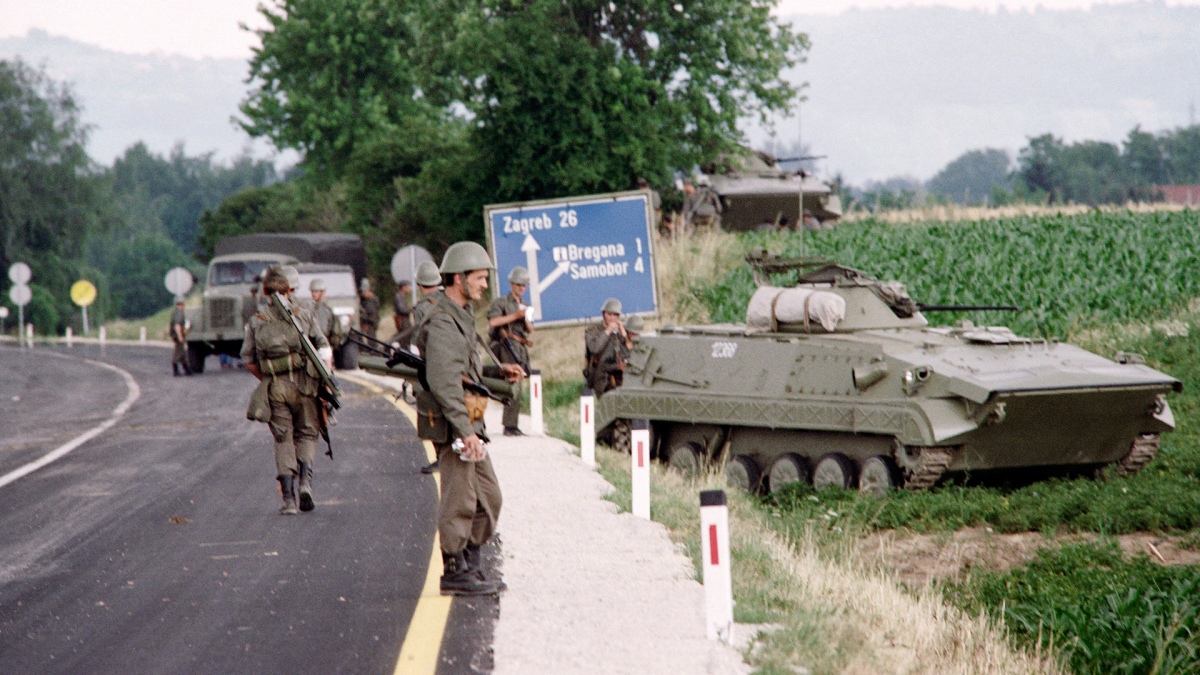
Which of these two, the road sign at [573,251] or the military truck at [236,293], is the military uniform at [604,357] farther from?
the military truck at [236,293]

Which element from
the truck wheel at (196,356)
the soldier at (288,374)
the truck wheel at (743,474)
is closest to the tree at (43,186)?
the truck wheel at (196,356)

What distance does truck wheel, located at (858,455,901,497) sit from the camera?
1522 centimetres

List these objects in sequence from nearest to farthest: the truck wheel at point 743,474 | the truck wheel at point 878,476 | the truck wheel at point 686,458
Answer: the truck wheel at point 878,476 < the truck wheel at point 743,474 < the truck wheel at point 686,458

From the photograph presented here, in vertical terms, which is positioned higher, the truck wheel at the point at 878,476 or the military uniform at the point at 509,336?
the military uniform at the point at 509,336

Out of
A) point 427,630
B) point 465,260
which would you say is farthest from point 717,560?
point 465,260

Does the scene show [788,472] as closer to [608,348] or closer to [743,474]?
[743,474]

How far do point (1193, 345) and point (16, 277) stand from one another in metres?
47.6

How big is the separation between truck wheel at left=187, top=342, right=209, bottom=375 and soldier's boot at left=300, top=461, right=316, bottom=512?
23.5 meters

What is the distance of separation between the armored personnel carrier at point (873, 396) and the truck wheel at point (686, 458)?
20 mm

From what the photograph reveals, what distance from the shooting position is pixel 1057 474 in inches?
631

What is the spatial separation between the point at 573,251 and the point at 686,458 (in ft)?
19.9

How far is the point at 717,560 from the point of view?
6953mm

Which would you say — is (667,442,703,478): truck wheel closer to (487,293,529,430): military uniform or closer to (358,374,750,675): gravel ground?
(487,293,529,430): military uniform

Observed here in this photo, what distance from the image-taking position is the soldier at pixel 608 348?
66.4 feet
